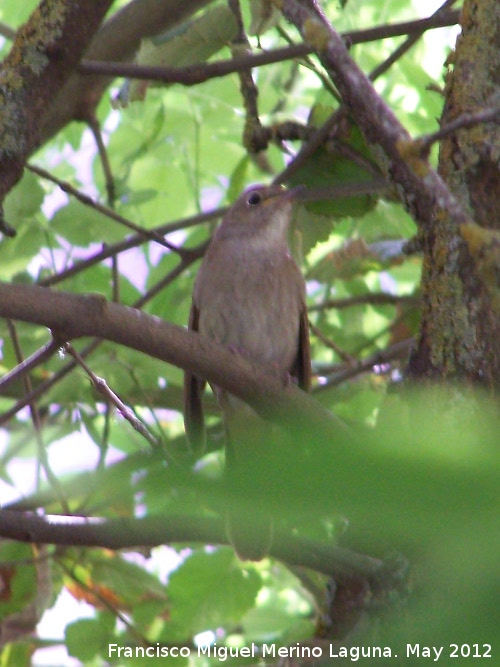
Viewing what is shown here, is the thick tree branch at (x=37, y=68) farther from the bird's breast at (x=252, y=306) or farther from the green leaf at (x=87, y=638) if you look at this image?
the green leaf at (x=87, y=638)

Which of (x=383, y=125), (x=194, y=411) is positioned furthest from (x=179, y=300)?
(x=383, y=125)

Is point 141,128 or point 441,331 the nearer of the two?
point 441,331

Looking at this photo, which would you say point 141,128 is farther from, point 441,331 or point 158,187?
point 441,331

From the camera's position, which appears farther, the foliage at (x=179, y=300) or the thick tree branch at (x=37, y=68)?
the foliage at (x=179, y=300)

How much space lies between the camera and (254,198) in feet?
14.4

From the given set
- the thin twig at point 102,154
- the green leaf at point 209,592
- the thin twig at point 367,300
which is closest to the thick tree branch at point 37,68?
the thin twig at point 102,154

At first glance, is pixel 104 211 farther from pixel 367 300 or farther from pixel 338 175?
pixel 367 300

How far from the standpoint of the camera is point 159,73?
297 cm

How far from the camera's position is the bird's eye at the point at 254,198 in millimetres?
4371

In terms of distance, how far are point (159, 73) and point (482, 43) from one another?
116 cm

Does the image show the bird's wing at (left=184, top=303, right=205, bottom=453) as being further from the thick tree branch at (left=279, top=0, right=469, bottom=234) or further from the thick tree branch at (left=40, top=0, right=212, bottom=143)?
the thick tree branch at (left=279, top=0, right=469, bottom=234)

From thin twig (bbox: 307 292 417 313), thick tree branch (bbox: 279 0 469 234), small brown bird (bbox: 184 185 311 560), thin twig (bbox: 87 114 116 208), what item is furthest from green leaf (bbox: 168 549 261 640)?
thick tree branch (bbox: 279 0 469 234)

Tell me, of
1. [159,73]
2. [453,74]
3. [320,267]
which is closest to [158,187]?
[320,267]

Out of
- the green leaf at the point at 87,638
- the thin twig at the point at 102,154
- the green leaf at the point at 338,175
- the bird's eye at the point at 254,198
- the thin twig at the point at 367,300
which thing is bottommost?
the green leaf at the point at 87,638
